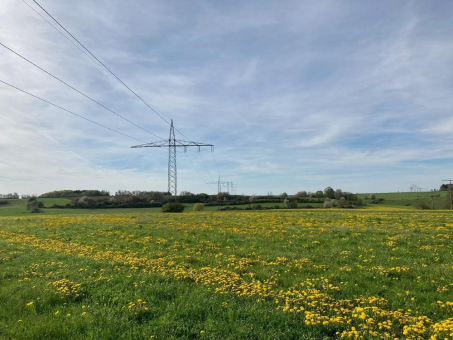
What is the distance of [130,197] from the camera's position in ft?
334

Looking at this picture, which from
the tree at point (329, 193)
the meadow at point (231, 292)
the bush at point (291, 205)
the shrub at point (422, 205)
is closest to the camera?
the meadow at point (231, 292)

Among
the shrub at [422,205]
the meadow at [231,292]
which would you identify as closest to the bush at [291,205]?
the shrub at [422,205]

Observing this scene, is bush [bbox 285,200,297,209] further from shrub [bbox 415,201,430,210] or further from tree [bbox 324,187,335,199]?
shrub [bbox 415,201,430,210]

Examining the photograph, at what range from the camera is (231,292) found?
8.72 meters

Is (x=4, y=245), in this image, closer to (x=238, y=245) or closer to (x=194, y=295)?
(x=238, y=245)

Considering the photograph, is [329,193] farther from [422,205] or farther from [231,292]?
[231,292]

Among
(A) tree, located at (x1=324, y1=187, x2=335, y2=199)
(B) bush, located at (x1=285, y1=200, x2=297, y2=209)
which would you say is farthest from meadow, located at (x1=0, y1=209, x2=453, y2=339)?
(A) tree, located at (x1=324, y1=187, x2=335, y2=199)

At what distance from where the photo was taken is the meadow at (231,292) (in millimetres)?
6605

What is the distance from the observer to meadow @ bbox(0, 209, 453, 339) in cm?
661

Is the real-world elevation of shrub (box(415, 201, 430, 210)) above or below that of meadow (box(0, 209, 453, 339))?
below

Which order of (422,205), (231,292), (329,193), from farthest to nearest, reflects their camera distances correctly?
1. (329,193)
2. (422,205)
3. (231,292)

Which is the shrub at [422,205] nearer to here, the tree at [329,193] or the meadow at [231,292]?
the tree at [329,193]

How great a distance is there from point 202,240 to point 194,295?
10.1 metres

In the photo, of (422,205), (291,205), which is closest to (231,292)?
→ (291,205)
